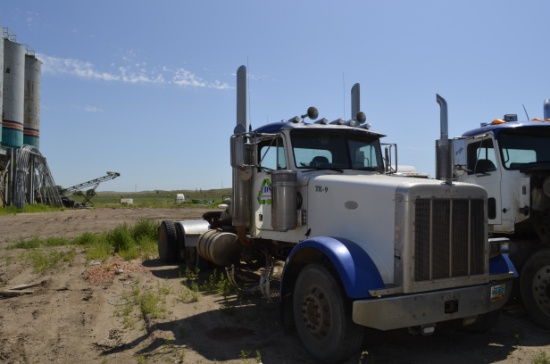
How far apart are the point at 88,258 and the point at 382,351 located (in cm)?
854

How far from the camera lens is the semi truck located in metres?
6.02

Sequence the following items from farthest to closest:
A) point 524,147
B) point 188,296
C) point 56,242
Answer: point 56,242 → point 188,296 → point 524,147

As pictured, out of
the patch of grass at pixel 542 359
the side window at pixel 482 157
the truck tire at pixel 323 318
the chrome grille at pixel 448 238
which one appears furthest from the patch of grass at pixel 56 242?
the patch of grass at pixel 542 359

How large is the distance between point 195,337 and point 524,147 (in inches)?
229

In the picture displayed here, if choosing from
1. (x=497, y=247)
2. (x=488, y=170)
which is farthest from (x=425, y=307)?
(x=488, y=170)

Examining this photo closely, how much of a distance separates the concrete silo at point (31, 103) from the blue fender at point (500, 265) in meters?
47.9

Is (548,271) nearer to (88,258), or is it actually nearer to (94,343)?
(94,343)

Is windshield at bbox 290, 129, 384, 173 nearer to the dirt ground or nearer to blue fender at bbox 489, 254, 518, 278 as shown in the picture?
blue fender at bbox 489, 254, 518, 278

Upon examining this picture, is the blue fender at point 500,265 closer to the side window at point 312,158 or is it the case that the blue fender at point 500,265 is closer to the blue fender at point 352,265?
the blue fender at point 352,265

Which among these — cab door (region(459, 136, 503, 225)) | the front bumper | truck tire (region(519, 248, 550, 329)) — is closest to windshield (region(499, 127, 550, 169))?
cab door (region(459, 136, 503, 225))

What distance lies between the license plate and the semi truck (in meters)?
1.45

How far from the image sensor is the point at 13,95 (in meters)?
39.6

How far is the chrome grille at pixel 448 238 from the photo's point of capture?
4426mm

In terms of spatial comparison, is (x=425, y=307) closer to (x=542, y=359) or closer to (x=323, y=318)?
(x=323, y=318)
